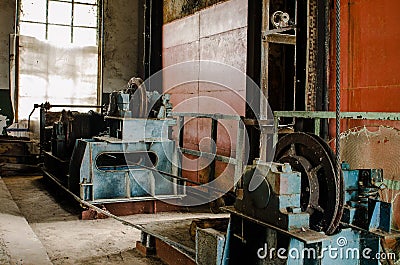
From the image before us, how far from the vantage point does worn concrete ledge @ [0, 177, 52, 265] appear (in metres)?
3.36

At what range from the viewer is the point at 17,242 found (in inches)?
148

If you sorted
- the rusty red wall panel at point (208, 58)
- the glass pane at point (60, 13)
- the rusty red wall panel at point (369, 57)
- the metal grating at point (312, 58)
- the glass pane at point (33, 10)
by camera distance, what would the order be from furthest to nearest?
1. the glass pane at point (60, 13)
2. the glass pane at point (33, 10)
3. the rusty red wall panel at point (208, 58)
4. the metal grating at point (312, 58)
5. the rusty red wall panel at point (369, 57)

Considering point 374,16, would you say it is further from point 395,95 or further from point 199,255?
point 199,255

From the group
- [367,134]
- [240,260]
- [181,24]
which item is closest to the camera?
[240,260]

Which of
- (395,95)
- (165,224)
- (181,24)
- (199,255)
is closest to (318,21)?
(395,95)

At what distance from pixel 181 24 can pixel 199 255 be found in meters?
5.71

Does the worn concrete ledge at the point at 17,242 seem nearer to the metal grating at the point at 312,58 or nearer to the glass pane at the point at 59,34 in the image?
the metal grating at the point at 312,58

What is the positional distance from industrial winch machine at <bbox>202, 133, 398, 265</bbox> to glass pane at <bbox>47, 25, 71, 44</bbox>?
8503mm

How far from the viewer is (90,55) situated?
10477 millimetres

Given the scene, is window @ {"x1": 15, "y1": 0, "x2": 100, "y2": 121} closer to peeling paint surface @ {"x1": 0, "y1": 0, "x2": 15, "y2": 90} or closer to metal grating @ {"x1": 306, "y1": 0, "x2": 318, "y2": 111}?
peeling paint surface @ {"x1": 0, "y1": 0, "x2": 15, "y2": 90}

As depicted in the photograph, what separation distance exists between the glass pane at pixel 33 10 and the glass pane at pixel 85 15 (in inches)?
28.1

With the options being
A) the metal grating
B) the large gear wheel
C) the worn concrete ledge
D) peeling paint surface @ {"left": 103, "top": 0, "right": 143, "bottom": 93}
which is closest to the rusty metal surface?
peeling paint surface @ {"left": 103, "top": 0, "right": 143, "bottom": 93}

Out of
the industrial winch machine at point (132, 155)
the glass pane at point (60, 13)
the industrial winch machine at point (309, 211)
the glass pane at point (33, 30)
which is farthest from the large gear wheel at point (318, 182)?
the glass pane at point (60, 13)

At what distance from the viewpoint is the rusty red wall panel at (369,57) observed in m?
4.02
